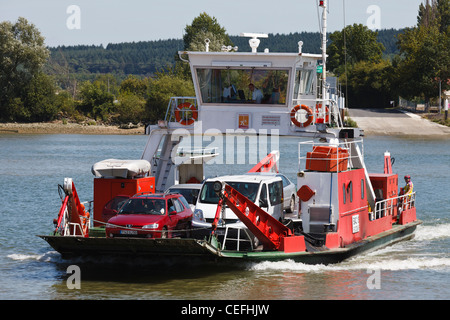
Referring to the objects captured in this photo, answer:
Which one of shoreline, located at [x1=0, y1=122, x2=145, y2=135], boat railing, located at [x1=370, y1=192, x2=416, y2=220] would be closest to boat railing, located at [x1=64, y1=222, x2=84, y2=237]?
boat railing, located at [x1=370, y1=192, x2=416, y2=220]

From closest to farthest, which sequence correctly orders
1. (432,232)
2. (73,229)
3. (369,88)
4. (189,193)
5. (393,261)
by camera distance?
1. (73,229)
2. (393,261)
3. (189,193)
4. (432,232)
5. (369,88)

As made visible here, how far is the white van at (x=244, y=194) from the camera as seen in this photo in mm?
18562

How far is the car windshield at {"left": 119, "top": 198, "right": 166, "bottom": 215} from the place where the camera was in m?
18.2

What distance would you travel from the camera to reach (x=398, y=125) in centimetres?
8550

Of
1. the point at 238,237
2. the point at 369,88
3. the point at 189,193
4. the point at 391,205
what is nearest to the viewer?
the point at 238,237

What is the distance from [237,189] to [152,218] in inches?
96.6

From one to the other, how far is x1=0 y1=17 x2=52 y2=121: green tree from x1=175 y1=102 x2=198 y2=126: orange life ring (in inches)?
2676

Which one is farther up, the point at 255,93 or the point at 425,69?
the point at 425,69

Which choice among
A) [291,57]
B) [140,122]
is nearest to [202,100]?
[291,57]

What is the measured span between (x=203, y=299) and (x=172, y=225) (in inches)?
82.5

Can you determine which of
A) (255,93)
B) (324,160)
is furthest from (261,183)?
(255,93)

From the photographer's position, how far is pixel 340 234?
19.3m

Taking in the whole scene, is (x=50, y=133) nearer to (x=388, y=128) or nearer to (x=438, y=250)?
(x=388, y=128)

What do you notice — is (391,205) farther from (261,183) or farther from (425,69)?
(425,69)
